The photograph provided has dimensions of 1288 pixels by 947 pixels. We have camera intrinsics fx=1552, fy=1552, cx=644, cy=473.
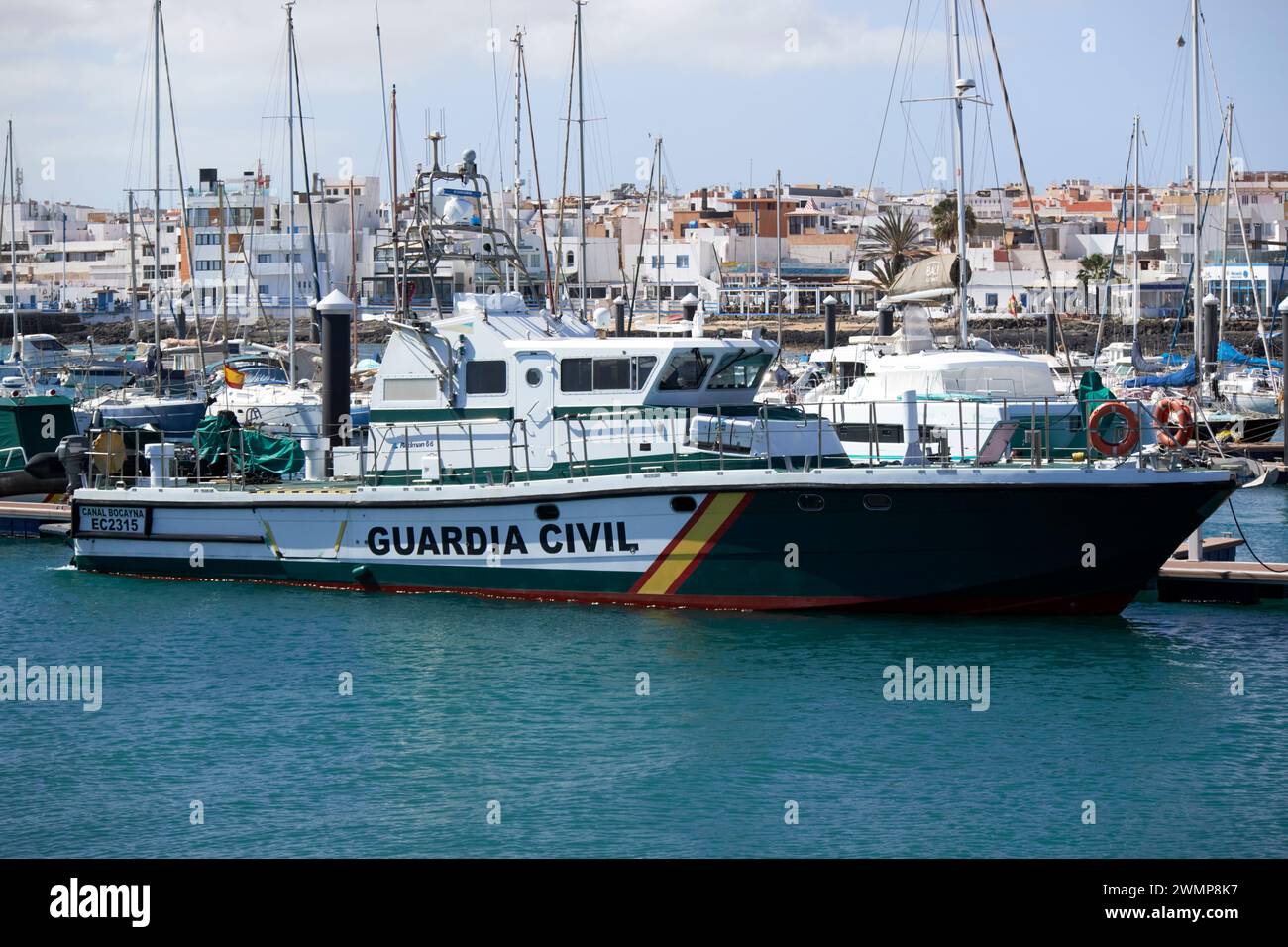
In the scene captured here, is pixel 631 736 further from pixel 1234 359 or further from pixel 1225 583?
pixel 1234 359

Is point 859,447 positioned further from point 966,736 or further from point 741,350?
point 966,736

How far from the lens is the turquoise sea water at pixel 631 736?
12844 millimetres

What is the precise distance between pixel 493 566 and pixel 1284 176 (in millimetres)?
142845

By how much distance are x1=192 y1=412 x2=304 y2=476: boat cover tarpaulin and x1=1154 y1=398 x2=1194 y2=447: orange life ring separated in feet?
40.5

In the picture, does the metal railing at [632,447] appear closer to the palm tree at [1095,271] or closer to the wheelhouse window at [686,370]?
the wheelhouse window at [686,370]

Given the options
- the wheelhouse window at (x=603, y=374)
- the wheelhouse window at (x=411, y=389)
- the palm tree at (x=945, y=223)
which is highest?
the palm tree at (x=945, y=223)

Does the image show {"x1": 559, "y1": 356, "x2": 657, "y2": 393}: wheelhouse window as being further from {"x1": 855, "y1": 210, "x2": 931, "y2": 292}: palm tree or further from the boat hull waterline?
{"x1": 855, "y1": 210, "x2": 931, "y2": 292}: palm tree

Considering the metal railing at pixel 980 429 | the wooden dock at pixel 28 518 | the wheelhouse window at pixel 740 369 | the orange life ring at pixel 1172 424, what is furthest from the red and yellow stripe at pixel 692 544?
the wooden dock at pixel 28 518

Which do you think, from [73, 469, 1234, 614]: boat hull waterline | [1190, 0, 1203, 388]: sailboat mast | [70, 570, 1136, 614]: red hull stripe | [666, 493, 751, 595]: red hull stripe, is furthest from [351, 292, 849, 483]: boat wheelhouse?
[1190, 0, 1203, 388]: sailboat mast

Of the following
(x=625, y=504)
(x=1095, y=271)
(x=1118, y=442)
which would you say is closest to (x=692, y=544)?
(x=625, y=504)

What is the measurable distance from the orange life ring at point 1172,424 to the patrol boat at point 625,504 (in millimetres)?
962

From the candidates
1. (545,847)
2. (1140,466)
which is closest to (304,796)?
(545,847)

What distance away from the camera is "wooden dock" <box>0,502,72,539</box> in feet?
94.2

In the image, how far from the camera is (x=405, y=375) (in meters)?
21.7
